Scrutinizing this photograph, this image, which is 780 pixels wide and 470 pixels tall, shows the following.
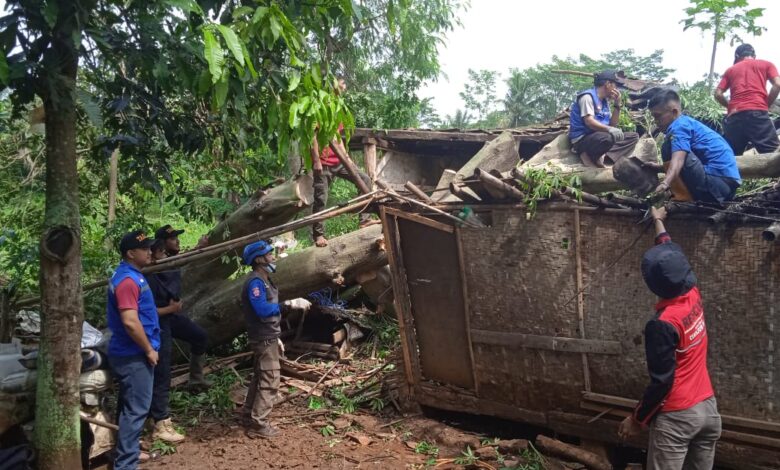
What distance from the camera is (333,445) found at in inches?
217

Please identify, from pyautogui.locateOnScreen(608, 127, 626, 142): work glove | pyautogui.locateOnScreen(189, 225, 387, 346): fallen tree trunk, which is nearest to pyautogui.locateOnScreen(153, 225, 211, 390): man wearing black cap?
pyautogui.locateOnScreen(189, 225, 387, 346): fallen tree trunk

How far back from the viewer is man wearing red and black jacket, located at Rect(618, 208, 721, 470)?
128 inches

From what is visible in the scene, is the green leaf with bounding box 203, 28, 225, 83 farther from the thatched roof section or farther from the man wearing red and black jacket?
the thatched roof section

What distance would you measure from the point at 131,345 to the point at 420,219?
277 cm

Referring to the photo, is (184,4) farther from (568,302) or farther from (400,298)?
Answer: (400,298)

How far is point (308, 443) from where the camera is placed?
5.56m

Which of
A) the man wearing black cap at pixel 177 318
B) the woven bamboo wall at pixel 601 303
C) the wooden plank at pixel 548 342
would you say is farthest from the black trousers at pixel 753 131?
the man wearing black cap at pixel 177 318

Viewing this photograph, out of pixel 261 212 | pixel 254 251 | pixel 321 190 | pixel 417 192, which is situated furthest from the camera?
pixel 321 190

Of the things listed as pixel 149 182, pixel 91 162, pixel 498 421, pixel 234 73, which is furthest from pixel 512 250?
pixel 91 162

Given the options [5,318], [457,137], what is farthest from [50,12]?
[457,137]

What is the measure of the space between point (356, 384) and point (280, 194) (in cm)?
249

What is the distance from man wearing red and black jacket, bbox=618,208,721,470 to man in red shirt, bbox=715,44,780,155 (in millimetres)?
3772

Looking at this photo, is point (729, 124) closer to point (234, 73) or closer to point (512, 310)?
point (512, 310)

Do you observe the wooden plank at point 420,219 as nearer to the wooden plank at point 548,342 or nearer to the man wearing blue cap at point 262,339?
the wooden plank at point 548,342
